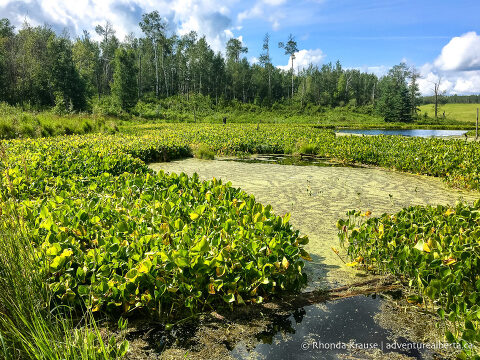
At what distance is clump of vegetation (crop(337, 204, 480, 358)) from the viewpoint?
2.40 m

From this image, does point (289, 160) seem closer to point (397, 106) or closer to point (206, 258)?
point (206, 258)

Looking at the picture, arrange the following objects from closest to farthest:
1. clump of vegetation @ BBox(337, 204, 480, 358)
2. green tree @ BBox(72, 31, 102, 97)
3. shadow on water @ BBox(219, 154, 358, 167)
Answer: clump of vegetation @ BBox(337, 204, 480, 358)
shadow on water @ BBox(219, 154, 358, 167)
green tree @ BBox(72, 31, 102, 97)

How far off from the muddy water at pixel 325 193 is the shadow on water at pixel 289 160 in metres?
1.08

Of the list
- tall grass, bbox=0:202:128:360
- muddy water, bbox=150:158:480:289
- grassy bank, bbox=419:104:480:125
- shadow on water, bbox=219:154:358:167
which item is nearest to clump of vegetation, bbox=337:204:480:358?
muddy water, bbox=150:158:480:289

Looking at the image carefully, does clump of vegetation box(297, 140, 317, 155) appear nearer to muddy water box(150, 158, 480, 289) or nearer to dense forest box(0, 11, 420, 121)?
muddy water box(150, 158, 480, 289)

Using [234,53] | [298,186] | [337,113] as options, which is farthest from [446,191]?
[234,53]

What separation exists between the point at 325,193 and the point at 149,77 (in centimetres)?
5352

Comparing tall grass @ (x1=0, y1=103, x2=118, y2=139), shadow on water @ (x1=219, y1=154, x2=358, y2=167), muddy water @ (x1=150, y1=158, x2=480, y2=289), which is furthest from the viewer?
tall grass @ (x1=0, y1=103, x2=118, y2=139)

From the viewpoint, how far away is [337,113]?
5594 centimetres

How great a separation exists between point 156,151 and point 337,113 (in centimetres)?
5019

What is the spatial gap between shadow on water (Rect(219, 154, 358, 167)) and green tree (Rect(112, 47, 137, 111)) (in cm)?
2969

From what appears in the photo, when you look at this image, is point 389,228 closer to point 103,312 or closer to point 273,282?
point 273,282

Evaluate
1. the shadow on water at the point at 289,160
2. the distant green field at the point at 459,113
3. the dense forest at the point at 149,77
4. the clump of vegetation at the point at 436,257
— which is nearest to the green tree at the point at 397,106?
the dense forest at the point at 149,77

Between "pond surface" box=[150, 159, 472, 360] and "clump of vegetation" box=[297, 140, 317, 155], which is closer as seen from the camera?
"pond surface" box=[150, 159, 472, 360]
